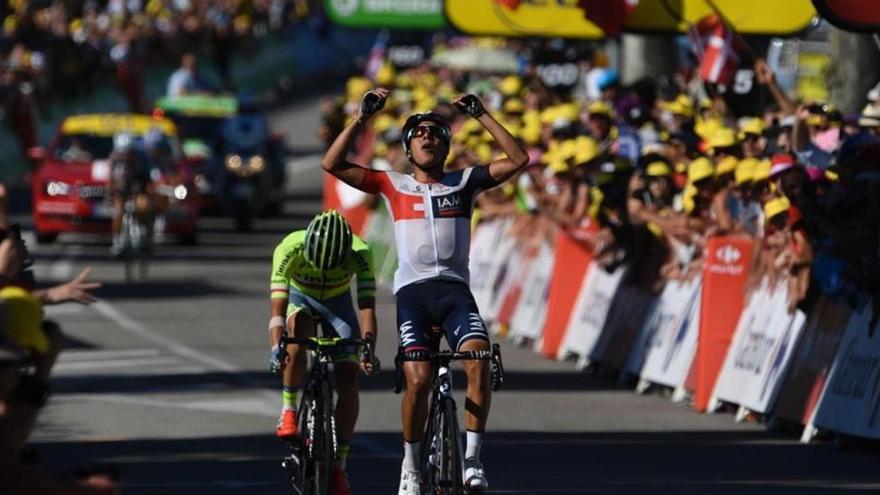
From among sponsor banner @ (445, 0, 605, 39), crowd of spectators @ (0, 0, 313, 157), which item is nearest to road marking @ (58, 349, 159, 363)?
sponsor banner @ (445, 0, 605, 39)

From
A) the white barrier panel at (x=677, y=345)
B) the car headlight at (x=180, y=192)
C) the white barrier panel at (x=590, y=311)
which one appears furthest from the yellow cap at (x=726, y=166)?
the car headlight at (x=180, y=192)

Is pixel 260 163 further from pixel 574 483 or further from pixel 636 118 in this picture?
pixel 574 483

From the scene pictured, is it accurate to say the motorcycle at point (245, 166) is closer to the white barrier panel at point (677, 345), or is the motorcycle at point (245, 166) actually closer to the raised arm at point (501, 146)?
the white barrier panel at point (677, 345)

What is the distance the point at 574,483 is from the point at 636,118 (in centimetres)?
972

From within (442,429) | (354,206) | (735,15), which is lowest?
(354,206)

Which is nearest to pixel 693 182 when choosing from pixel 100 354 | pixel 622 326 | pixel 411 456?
pixel 622 326

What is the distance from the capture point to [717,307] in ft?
60.4

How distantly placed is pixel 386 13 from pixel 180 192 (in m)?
4.34

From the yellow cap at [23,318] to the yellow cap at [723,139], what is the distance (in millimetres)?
10007

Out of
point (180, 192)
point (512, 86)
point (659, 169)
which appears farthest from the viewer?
point (180, 192)

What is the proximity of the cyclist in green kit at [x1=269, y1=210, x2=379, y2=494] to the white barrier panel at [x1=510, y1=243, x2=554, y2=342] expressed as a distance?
9.82 meters

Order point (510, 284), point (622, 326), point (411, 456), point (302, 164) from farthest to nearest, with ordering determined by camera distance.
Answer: point (302, 164) < point (510, 284) < point (622, 326) < point (411, 456)

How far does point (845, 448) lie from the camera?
16.1 metres

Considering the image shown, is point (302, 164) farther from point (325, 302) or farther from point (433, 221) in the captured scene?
point (433, 221)
